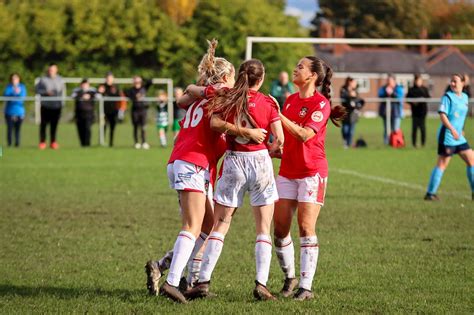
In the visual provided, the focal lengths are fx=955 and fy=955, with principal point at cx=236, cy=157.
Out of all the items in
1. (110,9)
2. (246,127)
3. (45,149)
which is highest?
(110,9)

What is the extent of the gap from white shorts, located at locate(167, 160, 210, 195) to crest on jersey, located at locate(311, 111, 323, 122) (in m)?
0.94

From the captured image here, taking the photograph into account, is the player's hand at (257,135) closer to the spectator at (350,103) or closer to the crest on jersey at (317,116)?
the crest on jersey at (317,116)

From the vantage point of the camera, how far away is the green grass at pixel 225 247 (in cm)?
725

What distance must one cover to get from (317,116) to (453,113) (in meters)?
7.21

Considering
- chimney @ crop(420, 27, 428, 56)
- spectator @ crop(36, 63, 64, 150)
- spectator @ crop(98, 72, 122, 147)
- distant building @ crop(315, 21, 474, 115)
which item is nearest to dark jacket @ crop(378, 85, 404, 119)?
spectator @ crop(98, 72, 122, 147)

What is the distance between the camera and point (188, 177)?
7172mm

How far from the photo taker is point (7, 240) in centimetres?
1054

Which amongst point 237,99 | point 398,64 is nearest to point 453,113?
point 237,99

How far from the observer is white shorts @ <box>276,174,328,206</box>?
745 cm

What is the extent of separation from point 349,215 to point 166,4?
173 ft

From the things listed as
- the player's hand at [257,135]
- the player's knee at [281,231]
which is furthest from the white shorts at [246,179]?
the player's knee at [281,231]

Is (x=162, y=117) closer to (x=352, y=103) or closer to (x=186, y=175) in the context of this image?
(x=352, y=103)

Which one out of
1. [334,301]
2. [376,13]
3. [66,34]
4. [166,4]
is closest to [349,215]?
[334,301]

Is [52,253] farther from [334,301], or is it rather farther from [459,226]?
[459,226]
